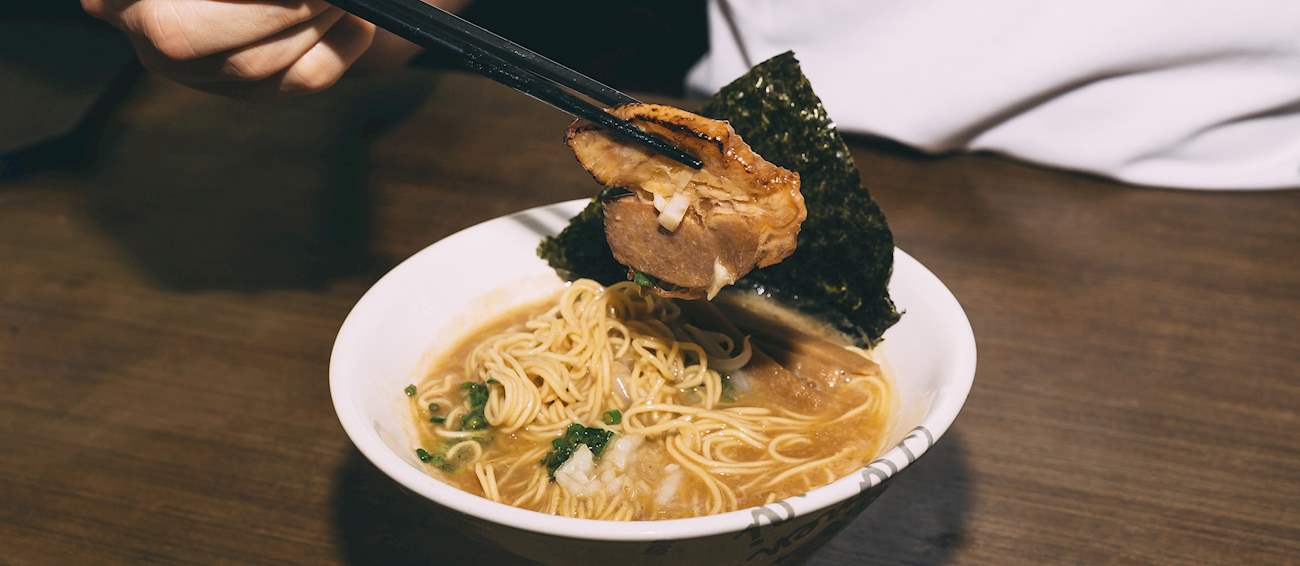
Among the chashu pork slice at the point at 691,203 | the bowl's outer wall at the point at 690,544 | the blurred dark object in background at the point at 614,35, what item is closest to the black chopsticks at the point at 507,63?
the chashu pork slice at the point at 691,203

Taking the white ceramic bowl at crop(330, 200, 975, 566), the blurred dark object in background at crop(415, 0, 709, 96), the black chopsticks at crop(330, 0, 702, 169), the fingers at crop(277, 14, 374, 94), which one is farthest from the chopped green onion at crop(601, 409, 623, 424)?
the blurred dark object in background at crop(415, 0, 709, 96)

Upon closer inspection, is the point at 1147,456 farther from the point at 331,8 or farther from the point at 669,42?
the point at 669,42

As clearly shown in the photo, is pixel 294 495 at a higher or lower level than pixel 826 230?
lower

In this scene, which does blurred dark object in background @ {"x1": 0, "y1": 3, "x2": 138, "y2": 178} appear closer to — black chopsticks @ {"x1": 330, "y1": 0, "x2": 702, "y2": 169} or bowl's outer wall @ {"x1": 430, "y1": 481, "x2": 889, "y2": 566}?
black chopsticks @ {"x1": 330, "y1": 0, "x2": 702, "y2": 169}

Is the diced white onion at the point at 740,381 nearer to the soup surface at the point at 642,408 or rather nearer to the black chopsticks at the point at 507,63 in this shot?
the soup surface at the point at 642,408

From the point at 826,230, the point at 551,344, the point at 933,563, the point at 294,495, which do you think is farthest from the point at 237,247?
the point at 933,563
